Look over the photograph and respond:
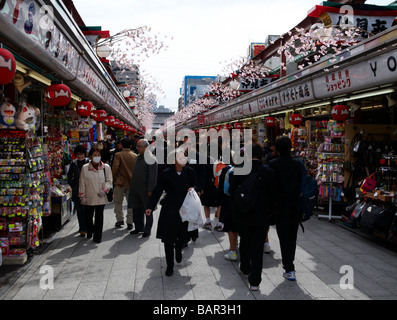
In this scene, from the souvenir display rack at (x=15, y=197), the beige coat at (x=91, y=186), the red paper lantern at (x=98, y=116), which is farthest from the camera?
the red paper lantern at (x=98, y=116)

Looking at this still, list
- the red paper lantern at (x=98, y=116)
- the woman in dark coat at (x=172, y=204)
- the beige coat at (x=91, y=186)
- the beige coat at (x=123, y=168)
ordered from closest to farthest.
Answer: the woman in dark coat at (x=172, y=204) → the beige coat at (x=91, y=186) → the beige coat at (x=123, y=168) → the red paper lantern at (x=98, y=116)

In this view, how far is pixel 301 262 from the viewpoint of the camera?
5.50 metres

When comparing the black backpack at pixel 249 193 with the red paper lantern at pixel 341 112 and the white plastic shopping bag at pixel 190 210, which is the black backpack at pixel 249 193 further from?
the red paper lantern at pixel 341 112

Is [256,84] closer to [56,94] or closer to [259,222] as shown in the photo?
[56,94]

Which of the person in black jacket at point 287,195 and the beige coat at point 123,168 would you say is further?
the beige coat at point 123,168

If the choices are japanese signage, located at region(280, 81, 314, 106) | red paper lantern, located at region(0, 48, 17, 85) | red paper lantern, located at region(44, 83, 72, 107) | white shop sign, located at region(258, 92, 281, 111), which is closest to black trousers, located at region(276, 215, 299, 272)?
red paper lantern, located at region(0, 48, 17, 85)

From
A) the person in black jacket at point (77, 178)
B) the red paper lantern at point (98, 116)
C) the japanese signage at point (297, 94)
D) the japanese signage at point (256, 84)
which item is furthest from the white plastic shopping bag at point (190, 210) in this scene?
the japanese signage at point (256, 84)

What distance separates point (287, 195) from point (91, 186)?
3736mm

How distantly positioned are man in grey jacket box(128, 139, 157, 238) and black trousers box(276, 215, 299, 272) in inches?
119

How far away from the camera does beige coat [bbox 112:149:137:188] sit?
7.57 metres

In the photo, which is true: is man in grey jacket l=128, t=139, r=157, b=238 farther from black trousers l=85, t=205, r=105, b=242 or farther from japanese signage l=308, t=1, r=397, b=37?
japanese signage l=308, t=1, r=397, b=37

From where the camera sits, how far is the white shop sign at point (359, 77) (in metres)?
5.43

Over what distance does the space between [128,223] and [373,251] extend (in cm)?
503

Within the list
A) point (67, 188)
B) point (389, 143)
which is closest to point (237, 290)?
point (67, 188)
